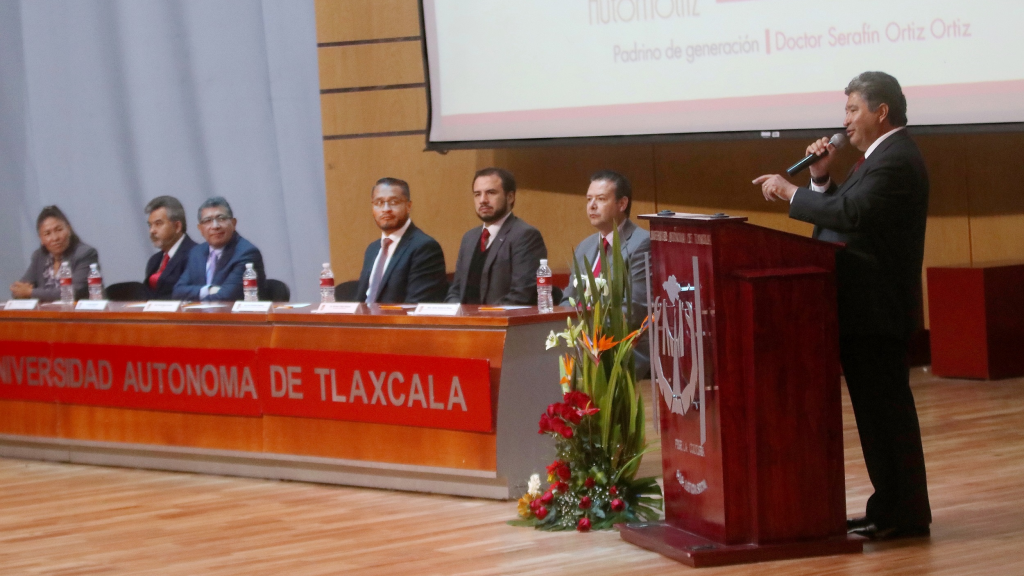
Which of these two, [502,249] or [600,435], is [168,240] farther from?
[600,435]

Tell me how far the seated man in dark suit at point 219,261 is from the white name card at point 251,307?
0.58 meters

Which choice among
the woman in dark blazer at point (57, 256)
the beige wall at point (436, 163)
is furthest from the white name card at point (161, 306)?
the beige wall at point (436, 163)

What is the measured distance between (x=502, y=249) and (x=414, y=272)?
15.3 inches

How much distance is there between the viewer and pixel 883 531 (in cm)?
340

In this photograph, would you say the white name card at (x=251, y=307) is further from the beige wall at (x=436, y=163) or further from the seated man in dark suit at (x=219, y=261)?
the beige wall at (x=436, y=163)

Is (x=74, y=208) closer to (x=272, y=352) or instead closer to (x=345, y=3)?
(x=345, y=3)

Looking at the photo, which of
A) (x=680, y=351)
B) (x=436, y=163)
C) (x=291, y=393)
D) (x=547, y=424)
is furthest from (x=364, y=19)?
(x=680, y=351)

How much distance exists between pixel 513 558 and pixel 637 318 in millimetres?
1329

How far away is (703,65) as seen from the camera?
6676 mm

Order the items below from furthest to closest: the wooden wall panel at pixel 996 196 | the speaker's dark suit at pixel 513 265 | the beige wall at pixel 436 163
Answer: the beige wall at pixel 436 163 → the wooden wall panel at pixel 996 196 → the speaker's dark suit at pixel 513 265

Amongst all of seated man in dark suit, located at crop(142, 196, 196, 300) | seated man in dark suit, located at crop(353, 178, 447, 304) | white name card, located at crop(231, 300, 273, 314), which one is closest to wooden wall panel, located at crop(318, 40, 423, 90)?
seated man in dark suit, located at crop(142, 196, 196, 300)

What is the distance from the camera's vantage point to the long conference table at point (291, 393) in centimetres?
424

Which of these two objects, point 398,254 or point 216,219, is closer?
point 398,254

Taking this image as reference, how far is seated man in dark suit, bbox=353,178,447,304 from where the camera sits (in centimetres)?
530
